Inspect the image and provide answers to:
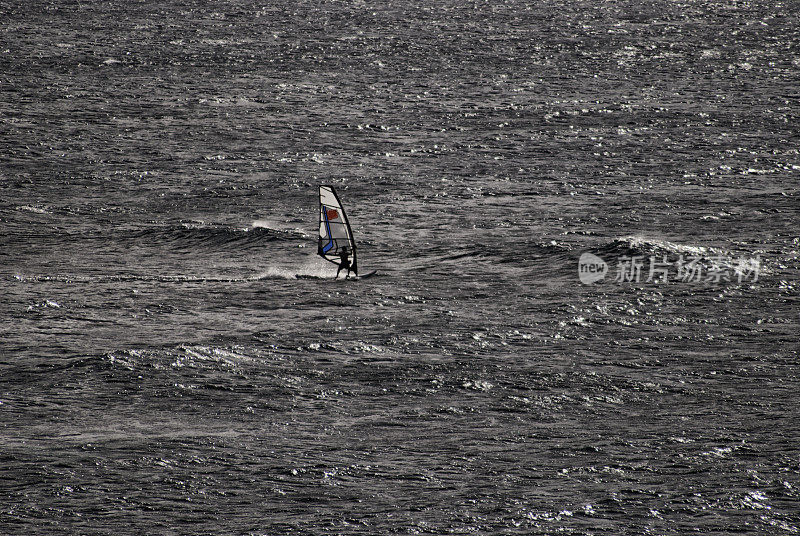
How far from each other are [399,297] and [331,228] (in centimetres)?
272

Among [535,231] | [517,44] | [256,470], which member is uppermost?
[517,44]

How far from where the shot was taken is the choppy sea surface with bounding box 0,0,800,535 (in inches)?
572

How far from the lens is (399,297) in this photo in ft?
73.3

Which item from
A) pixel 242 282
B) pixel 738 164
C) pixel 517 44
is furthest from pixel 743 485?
pixel 517 44

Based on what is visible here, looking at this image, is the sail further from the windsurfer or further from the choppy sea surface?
the choppy sea surface

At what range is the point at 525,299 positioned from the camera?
73.3 ft

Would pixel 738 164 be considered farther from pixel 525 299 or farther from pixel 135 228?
pixel 135 228

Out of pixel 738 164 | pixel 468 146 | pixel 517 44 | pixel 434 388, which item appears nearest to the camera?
pixel 434 388

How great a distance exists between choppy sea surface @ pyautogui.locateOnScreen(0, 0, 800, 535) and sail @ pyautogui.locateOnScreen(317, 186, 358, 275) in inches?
35.7

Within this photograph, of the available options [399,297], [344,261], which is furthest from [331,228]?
[399,297]

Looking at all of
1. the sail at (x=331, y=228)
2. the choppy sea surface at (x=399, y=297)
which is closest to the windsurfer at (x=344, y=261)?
the sail at (x=331, y=228)

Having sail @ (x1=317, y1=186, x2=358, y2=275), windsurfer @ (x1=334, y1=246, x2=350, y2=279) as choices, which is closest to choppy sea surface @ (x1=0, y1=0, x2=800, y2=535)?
windsurfer @ (x1=334, y1=246, x2=350, y2=279)

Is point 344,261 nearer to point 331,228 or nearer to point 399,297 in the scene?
point 331,228

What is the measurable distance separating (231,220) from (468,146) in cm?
1066
